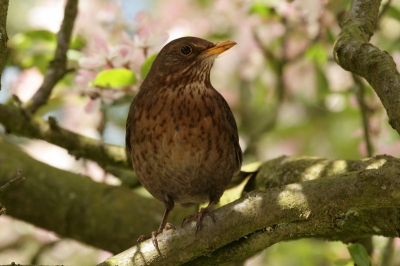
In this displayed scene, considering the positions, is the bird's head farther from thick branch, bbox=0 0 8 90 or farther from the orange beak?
thick branch, bbox=0 0 8 90

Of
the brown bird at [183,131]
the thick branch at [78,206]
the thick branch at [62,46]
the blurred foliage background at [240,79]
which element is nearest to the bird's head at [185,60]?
the brown bird at [183,131]

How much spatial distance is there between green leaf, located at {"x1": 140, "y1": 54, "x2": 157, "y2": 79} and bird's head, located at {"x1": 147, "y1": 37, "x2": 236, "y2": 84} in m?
0.03

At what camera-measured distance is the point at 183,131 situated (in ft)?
11.5

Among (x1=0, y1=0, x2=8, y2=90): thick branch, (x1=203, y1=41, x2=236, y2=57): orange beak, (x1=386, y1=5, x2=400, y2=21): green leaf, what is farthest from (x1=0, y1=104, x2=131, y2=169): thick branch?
(x1=386, y1=5, x2=400, y2=21): green leaf

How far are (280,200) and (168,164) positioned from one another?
1078mm

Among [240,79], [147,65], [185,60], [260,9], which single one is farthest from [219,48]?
[240,79]

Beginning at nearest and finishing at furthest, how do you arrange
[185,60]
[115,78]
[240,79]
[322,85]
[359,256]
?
[359,256], [115,78], [185,60], [322,85], [240,79]

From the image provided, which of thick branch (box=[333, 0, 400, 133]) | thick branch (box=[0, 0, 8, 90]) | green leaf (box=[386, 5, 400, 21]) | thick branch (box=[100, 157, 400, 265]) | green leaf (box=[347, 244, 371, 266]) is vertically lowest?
green leaf (box=[347, 244, 371, 266])

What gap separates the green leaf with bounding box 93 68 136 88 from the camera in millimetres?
3702

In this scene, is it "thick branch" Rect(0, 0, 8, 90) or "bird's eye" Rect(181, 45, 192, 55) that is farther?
"bird's eye" Rect(181, 45, 192, 55)

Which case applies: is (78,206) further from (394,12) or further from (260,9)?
(394,12)

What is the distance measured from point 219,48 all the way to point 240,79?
295 centimetres

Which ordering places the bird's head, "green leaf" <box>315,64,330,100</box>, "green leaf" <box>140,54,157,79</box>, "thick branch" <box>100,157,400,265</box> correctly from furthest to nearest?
"green leaf" <box>315,64,330,100</box>, "green leaf" <box>140,54,157,79</box>, the bird's head, "thick branch" <box>100,157,400,265</box>

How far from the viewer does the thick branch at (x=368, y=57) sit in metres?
2.48
